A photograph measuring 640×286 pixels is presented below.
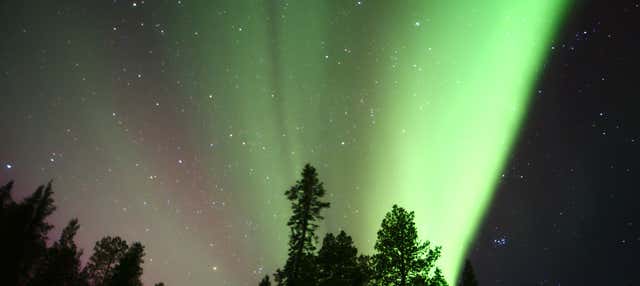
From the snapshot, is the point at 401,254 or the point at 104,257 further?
the point at 104,257

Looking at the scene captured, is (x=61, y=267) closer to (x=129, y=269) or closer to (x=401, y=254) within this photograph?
(x=129, y=269)

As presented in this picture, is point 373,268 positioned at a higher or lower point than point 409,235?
lower

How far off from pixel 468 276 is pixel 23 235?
3459 centimetres

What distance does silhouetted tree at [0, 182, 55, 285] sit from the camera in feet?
92.7

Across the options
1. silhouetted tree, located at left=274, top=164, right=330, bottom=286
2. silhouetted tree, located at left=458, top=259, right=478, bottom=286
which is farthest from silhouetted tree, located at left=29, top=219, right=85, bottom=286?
silhouetted tree, located at left=458, top=259, right=478, bottom=286

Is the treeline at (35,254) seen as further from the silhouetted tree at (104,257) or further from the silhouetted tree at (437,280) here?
the silhouetted tree at (437,280)

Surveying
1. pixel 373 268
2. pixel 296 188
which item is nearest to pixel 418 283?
pixel 373 268

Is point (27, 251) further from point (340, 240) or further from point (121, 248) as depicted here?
point (340, 240)

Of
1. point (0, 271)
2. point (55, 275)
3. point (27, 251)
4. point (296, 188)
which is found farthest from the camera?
point (55, 275)

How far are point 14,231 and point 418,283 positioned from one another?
98.3 ft

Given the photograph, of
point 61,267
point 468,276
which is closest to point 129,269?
point 61,267

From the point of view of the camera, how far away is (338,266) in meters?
22.6

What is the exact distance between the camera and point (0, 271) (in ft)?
91.1

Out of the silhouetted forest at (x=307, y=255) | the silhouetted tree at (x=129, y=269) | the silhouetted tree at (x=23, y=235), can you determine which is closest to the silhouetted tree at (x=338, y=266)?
the silhouetted forest at (x=307, y=255)
